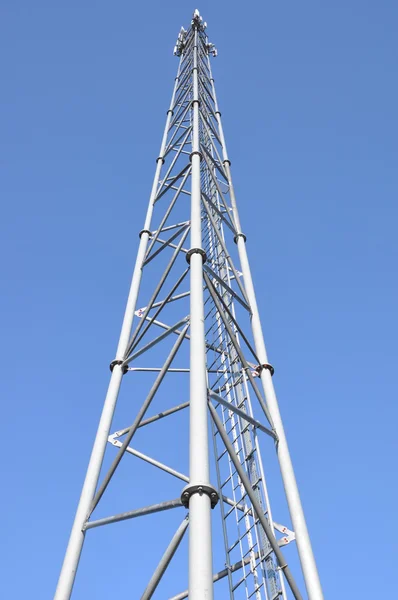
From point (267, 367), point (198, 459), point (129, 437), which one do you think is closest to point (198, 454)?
point (198, 459)

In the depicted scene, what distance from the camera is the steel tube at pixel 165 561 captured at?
5339mm

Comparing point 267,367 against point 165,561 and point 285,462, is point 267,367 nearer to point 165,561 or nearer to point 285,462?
point 285,462

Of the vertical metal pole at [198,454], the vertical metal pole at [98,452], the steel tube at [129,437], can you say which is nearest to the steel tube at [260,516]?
the vertical metal pole at [198,454]

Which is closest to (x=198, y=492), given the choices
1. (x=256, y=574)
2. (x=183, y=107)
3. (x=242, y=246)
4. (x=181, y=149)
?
(x=256, y=574)

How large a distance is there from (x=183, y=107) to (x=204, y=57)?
3873 millimetres

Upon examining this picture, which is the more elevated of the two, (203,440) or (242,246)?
(242,246)

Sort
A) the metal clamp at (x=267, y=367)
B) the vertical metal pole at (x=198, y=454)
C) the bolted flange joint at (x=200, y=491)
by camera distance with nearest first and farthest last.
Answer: the vertical metal pole at (x=198, y=454), the bolted flange joint at (x=200, y=491), the metal clamp at (x=267, y=367)

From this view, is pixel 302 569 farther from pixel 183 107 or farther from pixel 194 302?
pixel 183 107

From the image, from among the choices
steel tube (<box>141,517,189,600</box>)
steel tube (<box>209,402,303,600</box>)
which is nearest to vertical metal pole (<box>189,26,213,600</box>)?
steel tube (<box>209,402,303,600</box>)

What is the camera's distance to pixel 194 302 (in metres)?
6.73

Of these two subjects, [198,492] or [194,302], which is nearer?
[198,492]

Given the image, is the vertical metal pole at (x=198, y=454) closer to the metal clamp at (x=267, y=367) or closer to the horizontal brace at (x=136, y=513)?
the horizontal brace at (x=136, y=513)

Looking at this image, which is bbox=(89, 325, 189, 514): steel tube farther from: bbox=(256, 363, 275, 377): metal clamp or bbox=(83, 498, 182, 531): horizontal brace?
bbox=(256, 363, 275, 377): metal clamp

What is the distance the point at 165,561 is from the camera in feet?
17.6
